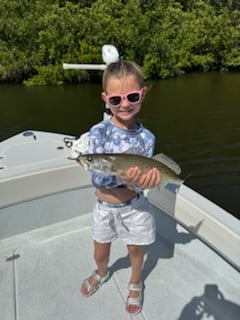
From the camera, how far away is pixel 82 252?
2271 millimetres

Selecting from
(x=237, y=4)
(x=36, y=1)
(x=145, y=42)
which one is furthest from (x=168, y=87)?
(x=237, y=4)

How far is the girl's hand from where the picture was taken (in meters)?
1.38

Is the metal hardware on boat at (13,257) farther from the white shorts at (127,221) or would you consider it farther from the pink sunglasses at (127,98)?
the pink sunglasses at (127,98)

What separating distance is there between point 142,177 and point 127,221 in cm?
38

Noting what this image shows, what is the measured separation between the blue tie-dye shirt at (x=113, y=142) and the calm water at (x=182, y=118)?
4068 millimetres

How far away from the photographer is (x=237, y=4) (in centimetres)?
3331

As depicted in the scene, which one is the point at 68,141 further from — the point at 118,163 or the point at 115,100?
the point at 118,163

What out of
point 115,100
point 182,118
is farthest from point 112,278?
point 182,118

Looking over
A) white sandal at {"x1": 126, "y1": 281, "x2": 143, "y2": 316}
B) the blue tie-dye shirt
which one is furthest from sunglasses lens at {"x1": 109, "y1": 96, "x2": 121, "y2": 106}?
white sandal at {"x1": 126, "y1": 281, "x2": 143, "y2": 316}

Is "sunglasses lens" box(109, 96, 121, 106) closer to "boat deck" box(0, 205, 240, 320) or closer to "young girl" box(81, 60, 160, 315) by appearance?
"young girl" box(81, 60, 160, 315)

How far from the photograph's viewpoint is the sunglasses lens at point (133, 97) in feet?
5.04

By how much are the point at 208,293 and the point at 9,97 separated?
15.5 meters

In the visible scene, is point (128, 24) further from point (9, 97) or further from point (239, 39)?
point (9, 97)

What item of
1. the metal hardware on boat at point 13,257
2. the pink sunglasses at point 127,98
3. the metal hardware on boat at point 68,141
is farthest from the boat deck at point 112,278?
the pink sunglasses at point 127,98
